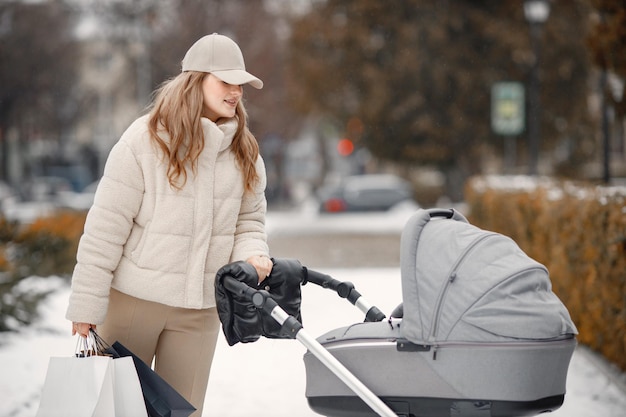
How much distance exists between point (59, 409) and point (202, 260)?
2.37 ft

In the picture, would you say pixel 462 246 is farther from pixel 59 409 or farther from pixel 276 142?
pixel 276 142

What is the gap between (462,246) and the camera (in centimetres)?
358

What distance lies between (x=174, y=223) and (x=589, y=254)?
16.0 ft

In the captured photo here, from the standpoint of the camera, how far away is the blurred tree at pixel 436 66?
34906 millimetres

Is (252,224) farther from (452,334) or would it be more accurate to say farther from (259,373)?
(259,373)

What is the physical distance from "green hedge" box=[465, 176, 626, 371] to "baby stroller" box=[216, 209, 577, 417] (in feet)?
11.5

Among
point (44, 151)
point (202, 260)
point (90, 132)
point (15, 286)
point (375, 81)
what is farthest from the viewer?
point (90, 132)

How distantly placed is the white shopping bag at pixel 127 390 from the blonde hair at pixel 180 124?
0.66 m

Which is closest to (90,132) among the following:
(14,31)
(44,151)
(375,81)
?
(44,151)

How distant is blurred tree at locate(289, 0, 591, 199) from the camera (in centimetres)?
3491

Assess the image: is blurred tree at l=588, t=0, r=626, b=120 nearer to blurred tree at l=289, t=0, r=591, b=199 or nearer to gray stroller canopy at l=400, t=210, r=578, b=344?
gray stroller canopy at l=400, t=210, r=578, b=344

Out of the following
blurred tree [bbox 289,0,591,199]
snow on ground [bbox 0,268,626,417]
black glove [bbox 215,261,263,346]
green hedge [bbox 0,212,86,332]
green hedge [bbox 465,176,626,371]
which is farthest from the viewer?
blurred tree [bbox 289,0,591,199]

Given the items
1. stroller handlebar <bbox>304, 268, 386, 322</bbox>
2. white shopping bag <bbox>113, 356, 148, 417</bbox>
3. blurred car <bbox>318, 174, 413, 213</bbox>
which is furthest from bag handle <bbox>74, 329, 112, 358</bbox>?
blurred car <bbox>318, 174, 413, 213</bbox>

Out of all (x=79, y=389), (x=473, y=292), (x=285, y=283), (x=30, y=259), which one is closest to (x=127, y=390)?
(x=79, y=389)
